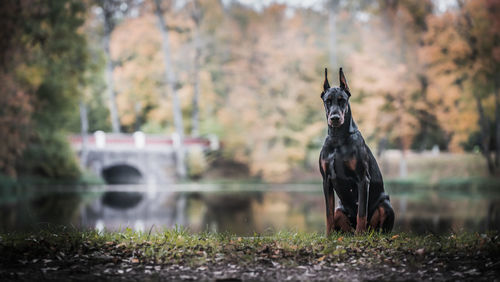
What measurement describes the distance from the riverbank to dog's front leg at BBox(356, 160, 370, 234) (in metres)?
0.11

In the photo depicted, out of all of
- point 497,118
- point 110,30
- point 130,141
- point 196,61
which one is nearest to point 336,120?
point 497,118

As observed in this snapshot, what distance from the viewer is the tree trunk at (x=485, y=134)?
77.2 ft

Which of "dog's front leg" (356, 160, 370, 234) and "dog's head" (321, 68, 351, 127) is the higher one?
"dog's head" (321, 68, 351, 127)

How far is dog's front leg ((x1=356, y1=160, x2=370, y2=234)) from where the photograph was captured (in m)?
4.64

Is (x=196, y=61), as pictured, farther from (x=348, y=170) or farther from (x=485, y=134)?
(x=348, y=170)

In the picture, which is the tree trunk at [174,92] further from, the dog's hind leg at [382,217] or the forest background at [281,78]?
the dog's hind leg at [382,217]

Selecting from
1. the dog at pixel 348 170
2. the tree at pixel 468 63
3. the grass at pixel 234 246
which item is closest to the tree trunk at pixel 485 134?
the tree at pixel 468 63

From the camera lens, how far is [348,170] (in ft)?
15.3

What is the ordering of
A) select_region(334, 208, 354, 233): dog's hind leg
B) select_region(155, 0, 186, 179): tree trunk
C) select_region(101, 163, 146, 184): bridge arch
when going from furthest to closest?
select_region(101, 163, 146, 184): bridge arch → select_region(155, 0, 186, 179): tree trunk → select_region(334, 208, 354, 233): dog's hind leg

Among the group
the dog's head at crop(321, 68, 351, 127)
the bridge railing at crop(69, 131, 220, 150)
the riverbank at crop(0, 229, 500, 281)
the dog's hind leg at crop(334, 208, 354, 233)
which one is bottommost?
the riverbank at crop(0, 229, 500, 281)

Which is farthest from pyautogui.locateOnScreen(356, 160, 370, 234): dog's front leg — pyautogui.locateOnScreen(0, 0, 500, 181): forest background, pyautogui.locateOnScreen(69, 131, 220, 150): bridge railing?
pyautogui.locateOnScreen(69, 131, 220, 150): bridge railing

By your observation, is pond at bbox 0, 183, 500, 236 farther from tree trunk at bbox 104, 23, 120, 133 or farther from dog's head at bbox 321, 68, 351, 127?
tree trunk at bbox 104, 23, 120, 133

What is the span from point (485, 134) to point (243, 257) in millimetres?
22069

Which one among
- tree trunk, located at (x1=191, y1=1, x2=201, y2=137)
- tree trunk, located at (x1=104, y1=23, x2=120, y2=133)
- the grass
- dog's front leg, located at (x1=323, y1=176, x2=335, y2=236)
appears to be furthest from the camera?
tree trunk, located at (x1=191, y1=1, x2=201, y2=137)
